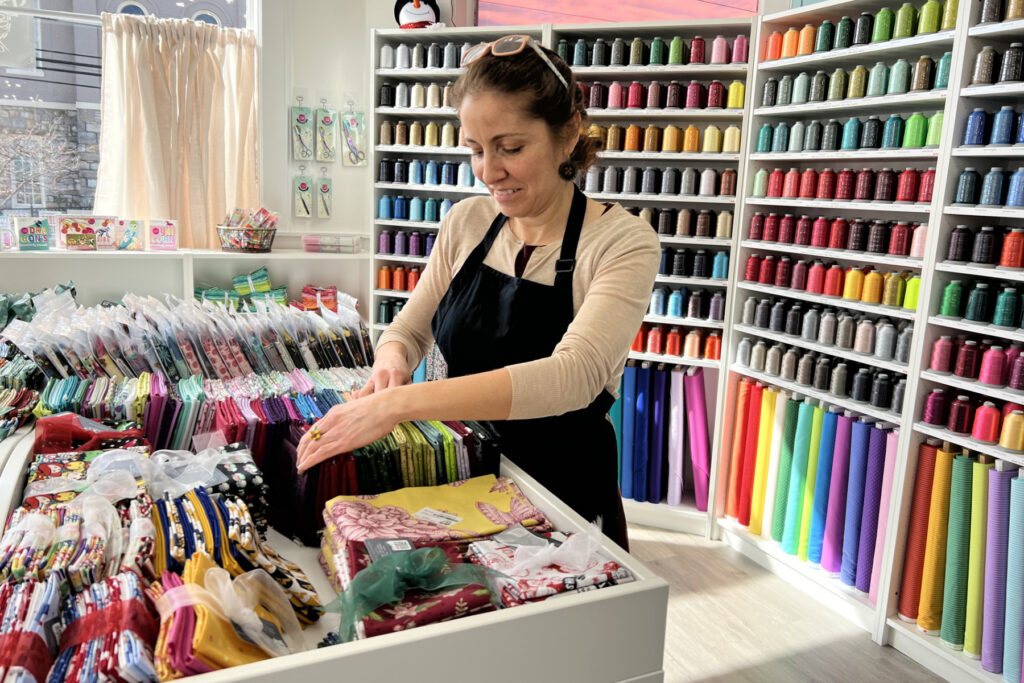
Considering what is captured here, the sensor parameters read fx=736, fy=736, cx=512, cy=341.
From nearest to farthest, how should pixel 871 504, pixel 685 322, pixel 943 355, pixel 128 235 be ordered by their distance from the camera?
pixel 943 355 → pixel 871 504 → pixel 685 322 → pixel 128 235

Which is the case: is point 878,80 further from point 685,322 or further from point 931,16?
point 685,322

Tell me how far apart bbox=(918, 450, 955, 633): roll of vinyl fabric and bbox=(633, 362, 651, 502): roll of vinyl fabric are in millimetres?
1510

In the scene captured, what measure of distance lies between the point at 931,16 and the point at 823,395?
1.64 m

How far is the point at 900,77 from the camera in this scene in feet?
10.2

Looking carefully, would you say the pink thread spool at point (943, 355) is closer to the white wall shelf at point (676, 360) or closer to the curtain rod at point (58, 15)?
the white wall shelf at point (676, 360)

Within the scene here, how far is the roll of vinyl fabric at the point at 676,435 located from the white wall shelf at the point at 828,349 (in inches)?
17.2

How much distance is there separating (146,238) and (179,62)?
112 centimetres

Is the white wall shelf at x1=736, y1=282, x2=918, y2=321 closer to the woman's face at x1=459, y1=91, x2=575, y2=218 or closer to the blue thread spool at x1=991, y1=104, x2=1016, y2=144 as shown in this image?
the blue thread spool at x1=991, y1=104, x2=1016, y2=144

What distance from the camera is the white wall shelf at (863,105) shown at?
9.91 ft

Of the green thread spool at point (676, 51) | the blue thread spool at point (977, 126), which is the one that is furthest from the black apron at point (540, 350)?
the green thread spool at point (676, 51)

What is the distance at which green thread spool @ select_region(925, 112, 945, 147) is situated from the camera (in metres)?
2.95

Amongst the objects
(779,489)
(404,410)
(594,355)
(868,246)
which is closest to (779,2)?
(868,246)

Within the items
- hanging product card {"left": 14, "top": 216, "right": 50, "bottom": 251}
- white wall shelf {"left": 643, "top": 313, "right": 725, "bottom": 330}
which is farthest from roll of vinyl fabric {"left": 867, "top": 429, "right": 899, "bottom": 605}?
hanging product card {"left": 14, "top": 216, "right": 50, "bottom": 251}

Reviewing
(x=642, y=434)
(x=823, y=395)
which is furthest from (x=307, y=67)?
(x=823, y=395)
